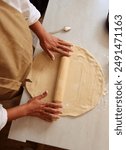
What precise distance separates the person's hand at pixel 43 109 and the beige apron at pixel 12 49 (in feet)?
→ 0.32

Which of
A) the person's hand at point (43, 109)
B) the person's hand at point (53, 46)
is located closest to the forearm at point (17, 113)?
the person's hand at point (43, 109)

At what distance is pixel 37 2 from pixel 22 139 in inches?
28.8

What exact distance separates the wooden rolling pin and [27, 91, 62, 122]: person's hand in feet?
0.08

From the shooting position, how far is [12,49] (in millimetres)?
605

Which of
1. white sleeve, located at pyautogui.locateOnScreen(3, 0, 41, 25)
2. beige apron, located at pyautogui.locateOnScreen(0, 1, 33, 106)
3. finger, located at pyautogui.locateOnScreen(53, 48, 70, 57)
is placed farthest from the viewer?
finger, located at pyautogui.locateOnScreen(53, 48, 70, 57)

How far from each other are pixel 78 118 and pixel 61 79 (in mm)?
127

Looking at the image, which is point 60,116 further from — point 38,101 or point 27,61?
point 27,61

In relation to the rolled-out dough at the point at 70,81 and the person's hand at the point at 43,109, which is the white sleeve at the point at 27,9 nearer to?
the rolled-out dough at the point at 70,81

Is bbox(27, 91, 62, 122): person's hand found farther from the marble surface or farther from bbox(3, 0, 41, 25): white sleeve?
bbox(3, 0, 41, 25): white sleeve

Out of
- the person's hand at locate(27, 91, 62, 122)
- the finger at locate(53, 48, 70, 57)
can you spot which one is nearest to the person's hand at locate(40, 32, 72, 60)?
the finger at locate(53, 48, 70, 57)

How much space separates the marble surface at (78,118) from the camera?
723mm

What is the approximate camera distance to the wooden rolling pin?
751 millimetres

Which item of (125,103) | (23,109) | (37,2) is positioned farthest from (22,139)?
(37,2)

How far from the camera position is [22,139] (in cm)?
72
